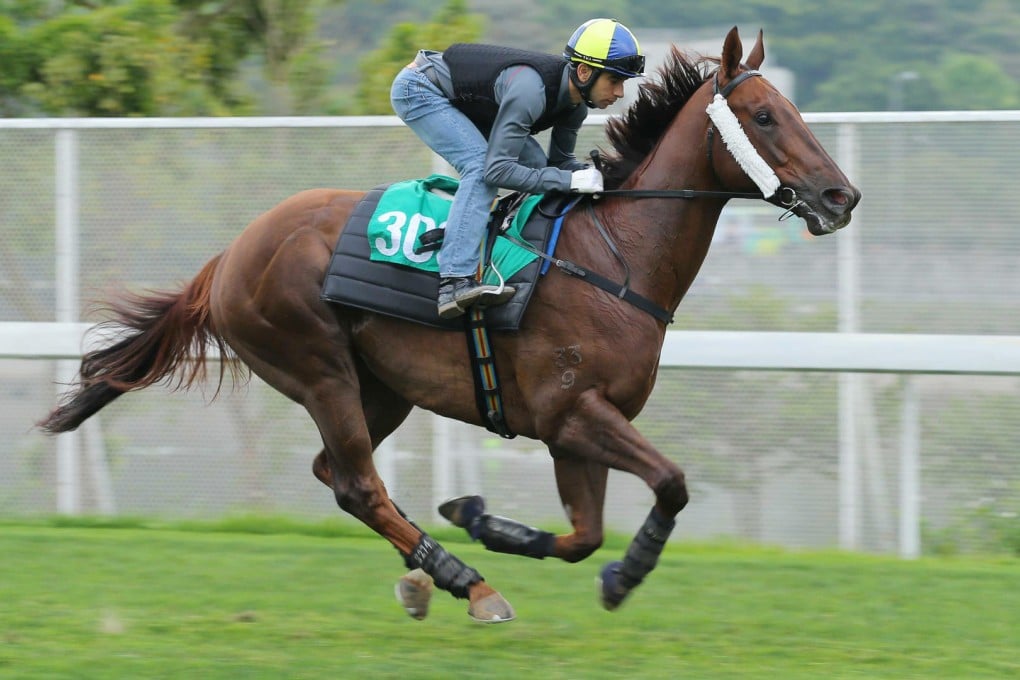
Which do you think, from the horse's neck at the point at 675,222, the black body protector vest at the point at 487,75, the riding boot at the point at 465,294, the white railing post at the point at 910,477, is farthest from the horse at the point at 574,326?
the white railing post at the point at 910,477

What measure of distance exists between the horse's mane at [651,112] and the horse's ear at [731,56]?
17 centimetres

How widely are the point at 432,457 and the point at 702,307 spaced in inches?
63.1

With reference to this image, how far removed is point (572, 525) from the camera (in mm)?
4871

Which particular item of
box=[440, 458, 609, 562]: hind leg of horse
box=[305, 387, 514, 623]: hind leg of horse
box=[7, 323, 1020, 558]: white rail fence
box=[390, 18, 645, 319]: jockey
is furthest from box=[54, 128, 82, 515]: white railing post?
box=[440, 458, 609, 562]: hind leg of horse

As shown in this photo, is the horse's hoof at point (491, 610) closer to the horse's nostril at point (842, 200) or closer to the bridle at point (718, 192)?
the bridle at point (718, 192)

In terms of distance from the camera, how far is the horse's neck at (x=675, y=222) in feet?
15.7

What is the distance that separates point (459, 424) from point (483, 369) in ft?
7.12

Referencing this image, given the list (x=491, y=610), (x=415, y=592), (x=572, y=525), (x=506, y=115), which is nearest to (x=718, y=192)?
(x=506, y=115)

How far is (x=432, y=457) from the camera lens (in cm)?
703

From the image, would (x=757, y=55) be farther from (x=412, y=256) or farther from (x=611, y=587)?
(x=611, y=587)

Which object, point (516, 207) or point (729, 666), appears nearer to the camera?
point (729, 666)

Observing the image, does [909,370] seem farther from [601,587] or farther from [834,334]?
[601,587]

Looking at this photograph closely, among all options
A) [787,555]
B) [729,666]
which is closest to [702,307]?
[787,555]

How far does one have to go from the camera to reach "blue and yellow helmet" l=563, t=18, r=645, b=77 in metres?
4.68
